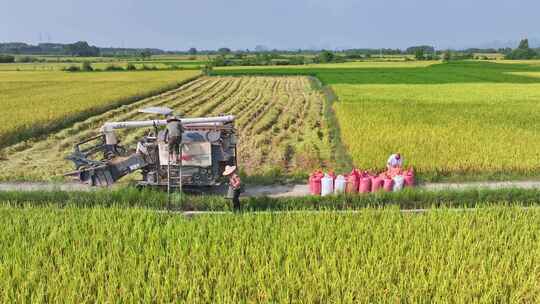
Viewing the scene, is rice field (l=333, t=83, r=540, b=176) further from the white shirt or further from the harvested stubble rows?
the harvested stubble rows

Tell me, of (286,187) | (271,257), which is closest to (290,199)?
(286,187)

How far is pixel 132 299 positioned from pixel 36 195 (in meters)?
6.53

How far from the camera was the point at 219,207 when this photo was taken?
9.38m

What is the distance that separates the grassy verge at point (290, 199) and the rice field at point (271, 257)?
1.65 metres

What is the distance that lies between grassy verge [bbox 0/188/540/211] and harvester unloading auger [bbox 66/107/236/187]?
16.2 inches

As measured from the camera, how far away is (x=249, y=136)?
17734mm

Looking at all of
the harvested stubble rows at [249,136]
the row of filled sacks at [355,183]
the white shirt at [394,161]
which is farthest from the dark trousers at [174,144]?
the white shirt at [394,161]

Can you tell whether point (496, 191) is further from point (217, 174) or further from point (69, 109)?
point (69, 109)

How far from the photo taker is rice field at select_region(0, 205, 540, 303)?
5.21 metres

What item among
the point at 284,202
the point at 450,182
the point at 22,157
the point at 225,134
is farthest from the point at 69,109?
the point at 450,182

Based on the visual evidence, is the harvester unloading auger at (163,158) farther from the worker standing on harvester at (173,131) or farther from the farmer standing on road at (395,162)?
the farmer standing on road at (395,162)

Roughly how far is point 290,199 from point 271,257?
3967 mm

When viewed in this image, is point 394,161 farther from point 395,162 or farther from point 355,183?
point 355,183

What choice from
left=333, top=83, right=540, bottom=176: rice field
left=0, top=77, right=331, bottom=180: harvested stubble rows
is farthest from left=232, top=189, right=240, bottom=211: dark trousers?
left=333, top=83, right=540, bottom=176: rice field
